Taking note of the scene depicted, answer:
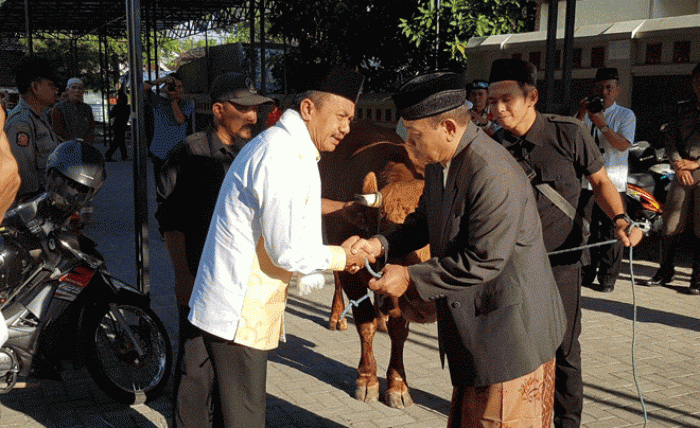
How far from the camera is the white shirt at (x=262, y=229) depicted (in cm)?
264

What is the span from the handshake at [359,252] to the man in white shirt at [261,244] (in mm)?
57

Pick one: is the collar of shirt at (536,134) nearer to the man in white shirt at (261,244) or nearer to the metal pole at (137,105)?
the man in white shirt at (261,244)

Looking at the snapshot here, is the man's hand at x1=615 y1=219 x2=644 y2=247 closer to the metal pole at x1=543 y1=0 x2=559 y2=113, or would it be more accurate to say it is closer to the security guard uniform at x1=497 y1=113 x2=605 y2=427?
the security guard uniform at x1=497 y1=113 x2=605 y2=427

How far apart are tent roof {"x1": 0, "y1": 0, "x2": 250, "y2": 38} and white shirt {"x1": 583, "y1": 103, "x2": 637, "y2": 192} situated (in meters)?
11.6

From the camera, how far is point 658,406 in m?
4.56

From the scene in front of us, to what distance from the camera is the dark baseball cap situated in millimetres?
3773

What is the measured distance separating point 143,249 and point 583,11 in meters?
12.9

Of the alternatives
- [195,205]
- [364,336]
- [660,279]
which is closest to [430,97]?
[195,205]

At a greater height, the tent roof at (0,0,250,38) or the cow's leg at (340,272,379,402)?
the tent roof at (0,0,250,38)

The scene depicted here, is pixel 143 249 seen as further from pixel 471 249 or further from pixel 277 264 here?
pixel 471 249

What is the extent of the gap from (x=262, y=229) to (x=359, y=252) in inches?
22.5

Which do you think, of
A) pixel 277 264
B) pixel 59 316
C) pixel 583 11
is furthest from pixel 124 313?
pixel 583 11

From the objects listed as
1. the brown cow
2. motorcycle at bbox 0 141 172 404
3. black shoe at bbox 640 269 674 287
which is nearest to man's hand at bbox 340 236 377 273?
the brown cow

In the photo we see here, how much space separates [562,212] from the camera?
12.5ft
